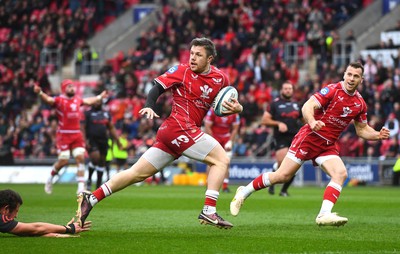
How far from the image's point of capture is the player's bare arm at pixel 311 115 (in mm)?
11945

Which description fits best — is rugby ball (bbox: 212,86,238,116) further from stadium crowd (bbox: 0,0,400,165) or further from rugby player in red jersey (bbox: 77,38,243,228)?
stadium crowd (bbox: 0,0,400,165)

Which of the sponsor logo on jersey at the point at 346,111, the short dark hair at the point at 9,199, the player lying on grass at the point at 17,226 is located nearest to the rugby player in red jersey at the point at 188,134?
the player lying on grass at the point at 17,226

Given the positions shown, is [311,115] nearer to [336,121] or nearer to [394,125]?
[336,121]

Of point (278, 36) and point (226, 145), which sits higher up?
point (278, 36)

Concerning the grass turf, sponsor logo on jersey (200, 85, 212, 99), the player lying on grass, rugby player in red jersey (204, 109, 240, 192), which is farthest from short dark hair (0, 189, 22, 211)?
rugby player in red jersey (204, 109, 240, 192)

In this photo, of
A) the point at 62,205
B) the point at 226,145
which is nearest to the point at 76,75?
the point at 226,145

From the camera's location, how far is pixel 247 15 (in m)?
39.9

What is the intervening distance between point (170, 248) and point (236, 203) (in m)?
3.34

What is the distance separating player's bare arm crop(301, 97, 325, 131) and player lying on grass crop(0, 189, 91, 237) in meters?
3.35

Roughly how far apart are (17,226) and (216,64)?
2790 cm

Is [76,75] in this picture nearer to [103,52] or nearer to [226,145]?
[103,52]

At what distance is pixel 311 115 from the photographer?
1240 cm

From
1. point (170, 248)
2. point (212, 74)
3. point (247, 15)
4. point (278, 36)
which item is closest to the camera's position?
point (170, 248)

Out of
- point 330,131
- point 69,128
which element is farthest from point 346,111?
point 69,128
